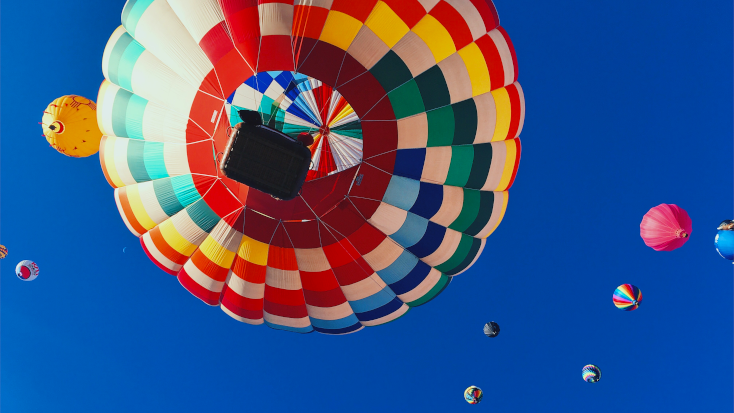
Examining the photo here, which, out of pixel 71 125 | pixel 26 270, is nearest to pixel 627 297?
pixel 71 125

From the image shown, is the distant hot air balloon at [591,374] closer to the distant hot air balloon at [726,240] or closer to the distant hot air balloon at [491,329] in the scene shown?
the distant hot air balloon at [491,329]

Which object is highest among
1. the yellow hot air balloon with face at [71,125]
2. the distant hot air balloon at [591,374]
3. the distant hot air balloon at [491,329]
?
the yellow hot air balloon with face at [71,125]

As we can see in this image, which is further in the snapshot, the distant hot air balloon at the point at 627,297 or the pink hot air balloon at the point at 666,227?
the distant hot air balloon at the point at 627,297

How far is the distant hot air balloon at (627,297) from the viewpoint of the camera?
27.4ft

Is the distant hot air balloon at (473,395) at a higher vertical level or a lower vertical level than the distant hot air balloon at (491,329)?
lower

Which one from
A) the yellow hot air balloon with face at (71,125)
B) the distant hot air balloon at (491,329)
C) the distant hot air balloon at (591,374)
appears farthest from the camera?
the distant hot air balloon at (491,329)

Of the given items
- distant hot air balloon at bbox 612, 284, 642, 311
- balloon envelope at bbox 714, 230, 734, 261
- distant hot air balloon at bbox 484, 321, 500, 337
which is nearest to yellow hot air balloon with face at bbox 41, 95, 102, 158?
distant hot air balloon at bbox 484, 321, 500, 337

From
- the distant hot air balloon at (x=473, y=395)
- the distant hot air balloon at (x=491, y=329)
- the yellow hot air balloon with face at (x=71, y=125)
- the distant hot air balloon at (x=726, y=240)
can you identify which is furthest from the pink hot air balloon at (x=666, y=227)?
the yellow hot air balloon with face at (x=71, y=125)

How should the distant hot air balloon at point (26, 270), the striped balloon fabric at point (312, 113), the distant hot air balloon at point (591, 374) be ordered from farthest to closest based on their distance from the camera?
the distant hot air balloon at point (591, 374) → the distant hot air balloon at point (26, 270) → the striped balloon fabric at point (312, 113)

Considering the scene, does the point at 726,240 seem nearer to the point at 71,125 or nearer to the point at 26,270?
the point at 71,125

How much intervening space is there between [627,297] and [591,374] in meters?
1.44

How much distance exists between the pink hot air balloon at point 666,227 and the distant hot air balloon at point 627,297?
0.78 meters

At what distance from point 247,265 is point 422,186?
2346mm

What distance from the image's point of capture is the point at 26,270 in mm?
8344
